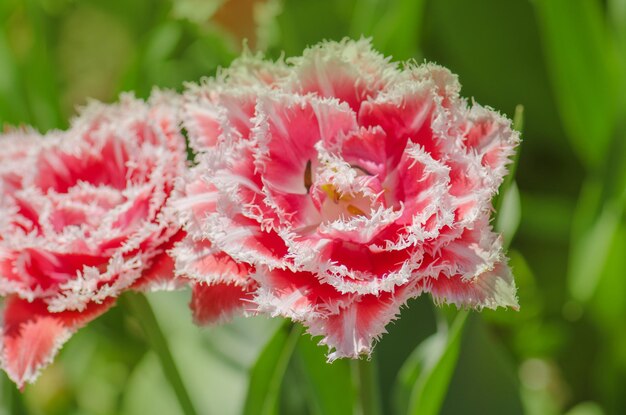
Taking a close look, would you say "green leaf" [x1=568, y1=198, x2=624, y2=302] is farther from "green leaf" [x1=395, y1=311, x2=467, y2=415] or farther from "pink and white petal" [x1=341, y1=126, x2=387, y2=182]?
"pink and white petal" [x1=341, y1=126, x2=387, y2=182]

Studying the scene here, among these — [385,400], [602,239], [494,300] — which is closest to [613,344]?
[602,239]

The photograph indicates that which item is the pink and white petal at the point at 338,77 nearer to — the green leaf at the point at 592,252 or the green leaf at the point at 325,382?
the green leaf at the point at 325,382

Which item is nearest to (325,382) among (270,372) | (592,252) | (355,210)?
(270,372)

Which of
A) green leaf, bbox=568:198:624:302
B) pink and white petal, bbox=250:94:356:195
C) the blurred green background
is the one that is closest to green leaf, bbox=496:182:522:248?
the blurred green background

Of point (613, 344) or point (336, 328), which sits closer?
point (336, 328)

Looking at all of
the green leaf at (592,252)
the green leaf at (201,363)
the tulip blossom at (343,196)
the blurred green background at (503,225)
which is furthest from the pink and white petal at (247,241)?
the green leaf at (592,252)

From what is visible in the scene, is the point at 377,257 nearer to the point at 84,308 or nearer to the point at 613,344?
the point at 84,308
